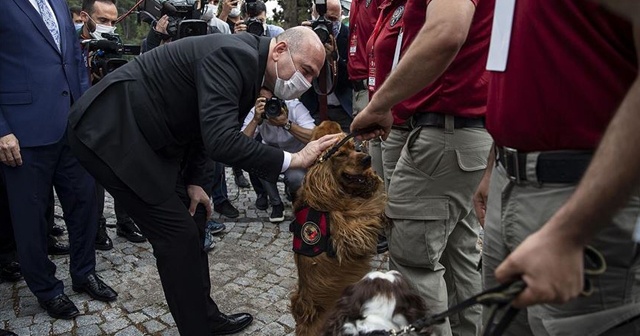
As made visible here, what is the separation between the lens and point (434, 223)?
2.59m

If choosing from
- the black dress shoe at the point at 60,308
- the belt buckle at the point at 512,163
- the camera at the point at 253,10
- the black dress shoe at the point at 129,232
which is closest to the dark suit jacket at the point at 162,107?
the belt buckle at the point at 512,163

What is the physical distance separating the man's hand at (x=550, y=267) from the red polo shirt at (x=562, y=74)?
0.40 m

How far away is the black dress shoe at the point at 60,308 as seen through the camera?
357cm

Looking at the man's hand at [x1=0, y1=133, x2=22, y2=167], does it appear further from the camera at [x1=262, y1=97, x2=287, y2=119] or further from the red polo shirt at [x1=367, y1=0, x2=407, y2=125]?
the red polo shirt at [x1=367, y1=0, x2=407, y2=125]

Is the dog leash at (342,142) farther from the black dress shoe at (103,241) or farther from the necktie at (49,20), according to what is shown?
the black dress shoe at (103,241)

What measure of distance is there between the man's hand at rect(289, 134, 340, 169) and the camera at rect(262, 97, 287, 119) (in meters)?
1.54

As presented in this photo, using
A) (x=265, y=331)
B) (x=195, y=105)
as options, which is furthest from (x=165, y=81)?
(x=265, y=331)

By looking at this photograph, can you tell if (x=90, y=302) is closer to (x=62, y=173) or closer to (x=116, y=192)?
(x=62, y=173)

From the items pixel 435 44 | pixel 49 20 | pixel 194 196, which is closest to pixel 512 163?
pixel 435 44

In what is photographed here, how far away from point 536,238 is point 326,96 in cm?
440

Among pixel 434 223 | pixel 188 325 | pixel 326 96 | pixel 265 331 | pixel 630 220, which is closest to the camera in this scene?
pixel 630 220

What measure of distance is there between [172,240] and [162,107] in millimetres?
702

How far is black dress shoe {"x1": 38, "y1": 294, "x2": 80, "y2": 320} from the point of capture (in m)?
3.57

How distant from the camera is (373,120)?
2.43m
